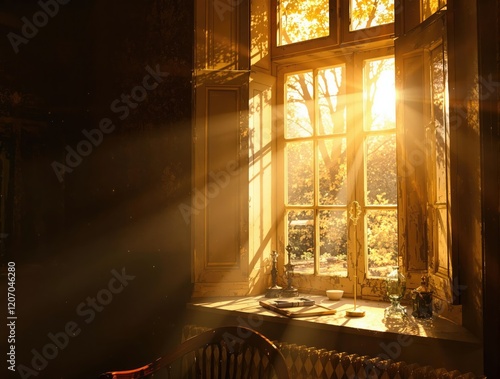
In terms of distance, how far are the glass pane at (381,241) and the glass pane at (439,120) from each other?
547 mm

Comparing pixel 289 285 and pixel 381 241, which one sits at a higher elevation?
pixel 381 241

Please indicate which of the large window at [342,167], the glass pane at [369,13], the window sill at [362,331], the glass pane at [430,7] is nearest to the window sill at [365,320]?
the window sill at [362,331]

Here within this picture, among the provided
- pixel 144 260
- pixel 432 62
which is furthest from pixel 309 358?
pixel 432 62

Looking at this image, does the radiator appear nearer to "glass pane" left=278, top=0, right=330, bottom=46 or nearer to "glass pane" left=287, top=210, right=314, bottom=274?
"glass pane" left=287, top=210, right=314, bottom=274

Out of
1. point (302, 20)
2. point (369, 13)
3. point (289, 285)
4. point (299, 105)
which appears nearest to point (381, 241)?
point (289, 285)

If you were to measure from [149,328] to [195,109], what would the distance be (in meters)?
1.50

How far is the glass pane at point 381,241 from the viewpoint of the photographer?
3021 millimetres

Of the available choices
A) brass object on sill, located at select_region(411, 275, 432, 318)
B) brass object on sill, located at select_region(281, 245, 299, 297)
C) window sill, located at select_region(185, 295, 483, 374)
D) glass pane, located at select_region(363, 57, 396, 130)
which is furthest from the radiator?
glass pane, located at select_region(363, 57, 396, 130)

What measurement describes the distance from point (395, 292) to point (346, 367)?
0.53 metres

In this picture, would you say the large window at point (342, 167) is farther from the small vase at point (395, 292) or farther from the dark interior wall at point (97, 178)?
the dark interior wall at point (97, 178)

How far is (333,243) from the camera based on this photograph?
326 cm

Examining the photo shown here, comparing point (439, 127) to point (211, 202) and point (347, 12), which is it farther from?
point (211, 202)

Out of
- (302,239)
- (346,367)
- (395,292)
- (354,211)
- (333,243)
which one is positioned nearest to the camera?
(346,367)

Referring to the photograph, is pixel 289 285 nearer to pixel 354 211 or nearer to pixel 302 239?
pixel 302 239
